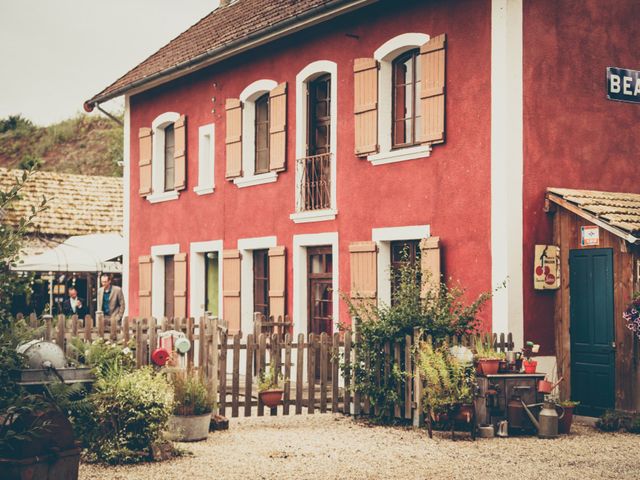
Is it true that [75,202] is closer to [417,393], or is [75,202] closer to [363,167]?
[363,167]

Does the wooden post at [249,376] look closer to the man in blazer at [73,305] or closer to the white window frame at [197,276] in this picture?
the white window frame at [197,276]

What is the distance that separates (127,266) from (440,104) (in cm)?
1109

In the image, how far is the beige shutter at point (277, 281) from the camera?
703 inches

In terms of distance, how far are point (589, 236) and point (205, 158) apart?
9416 millimetres

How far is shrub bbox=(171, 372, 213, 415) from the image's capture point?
10734 millimetres

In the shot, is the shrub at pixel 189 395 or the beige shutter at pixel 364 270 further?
the beige shutter at pixel 364 270

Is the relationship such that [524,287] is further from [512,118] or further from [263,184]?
[263,184]

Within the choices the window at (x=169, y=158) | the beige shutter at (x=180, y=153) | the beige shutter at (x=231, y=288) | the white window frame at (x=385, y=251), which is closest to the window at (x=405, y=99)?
the white window frame at (x=385, y=251)

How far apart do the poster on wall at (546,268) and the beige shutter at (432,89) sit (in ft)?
7.00

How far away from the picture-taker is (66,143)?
59.8 metres

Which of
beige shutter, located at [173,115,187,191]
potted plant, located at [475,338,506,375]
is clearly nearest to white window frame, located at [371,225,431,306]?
potted plant, located at [475,338,506,375]

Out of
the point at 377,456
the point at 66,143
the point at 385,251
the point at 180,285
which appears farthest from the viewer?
the point at 66,143

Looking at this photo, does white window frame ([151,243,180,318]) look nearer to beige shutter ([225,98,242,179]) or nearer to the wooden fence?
beige shutter ([225,98,242,179])

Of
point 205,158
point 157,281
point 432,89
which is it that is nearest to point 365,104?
point 432,89
